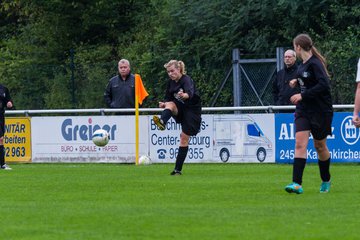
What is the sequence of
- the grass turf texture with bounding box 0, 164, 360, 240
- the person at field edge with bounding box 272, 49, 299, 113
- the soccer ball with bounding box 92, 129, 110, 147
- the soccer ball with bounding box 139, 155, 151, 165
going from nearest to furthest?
the grass turf texture with bounding box 0, 164, 360, 240
the person at field edge with bounding box 272, 49, 299, 113
the soccer ball with bounding box 92, 129, 110, 147
the soccer ball with bounding box 139, 155, 151, 165

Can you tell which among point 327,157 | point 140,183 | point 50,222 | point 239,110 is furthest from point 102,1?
point 50,222

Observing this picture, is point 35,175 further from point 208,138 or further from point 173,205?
point 173,205

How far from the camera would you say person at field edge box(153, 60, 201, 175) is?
17672mm

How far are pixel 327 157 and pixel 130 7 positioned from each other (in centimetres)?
2387

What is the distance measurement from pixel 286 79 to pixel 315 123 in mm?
6781

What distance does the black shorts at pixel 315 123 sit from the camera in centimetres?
1335

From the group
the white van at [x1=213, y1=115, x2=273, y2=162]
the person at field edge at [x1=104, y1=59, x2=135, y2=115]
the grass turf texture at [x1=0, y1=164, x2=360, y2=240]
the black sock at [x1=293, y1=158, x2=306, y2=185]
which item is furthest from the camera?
the person at field edge at [x1=104, y1=59, x2=135, y2=115]

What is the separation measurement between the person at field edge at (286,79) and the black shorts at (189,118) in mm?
2480

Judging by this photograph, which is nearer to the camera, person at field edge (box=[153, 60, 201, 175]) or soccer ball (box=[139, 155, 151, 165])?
person at field edge (box=[153, 60, 201, 175])

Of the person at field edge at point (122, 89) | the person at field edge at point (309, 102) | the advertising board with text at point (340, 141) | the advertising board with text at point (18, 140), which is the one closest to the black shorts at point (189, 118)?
the advertising board with text at point (340, 141)

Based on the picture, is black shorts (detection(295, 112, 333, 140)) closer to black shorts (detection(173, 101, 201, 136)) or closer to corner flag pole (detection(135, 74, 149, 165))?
black shorts (detection(173, 101, 201, 136))

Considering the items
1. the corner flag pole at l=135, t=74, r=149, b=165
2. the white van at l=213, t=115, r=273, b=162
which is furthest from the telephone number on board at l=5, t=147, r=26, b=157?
the white van at l=213, t=115, r=273, b=162

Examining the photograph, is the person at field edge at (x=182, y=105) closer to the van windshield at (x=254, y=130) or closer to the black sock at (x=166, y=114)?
the black sock at (x=166, y=114)

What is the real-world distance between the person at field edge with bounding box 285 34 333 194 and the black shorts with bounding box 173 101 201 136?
4.35 meters
